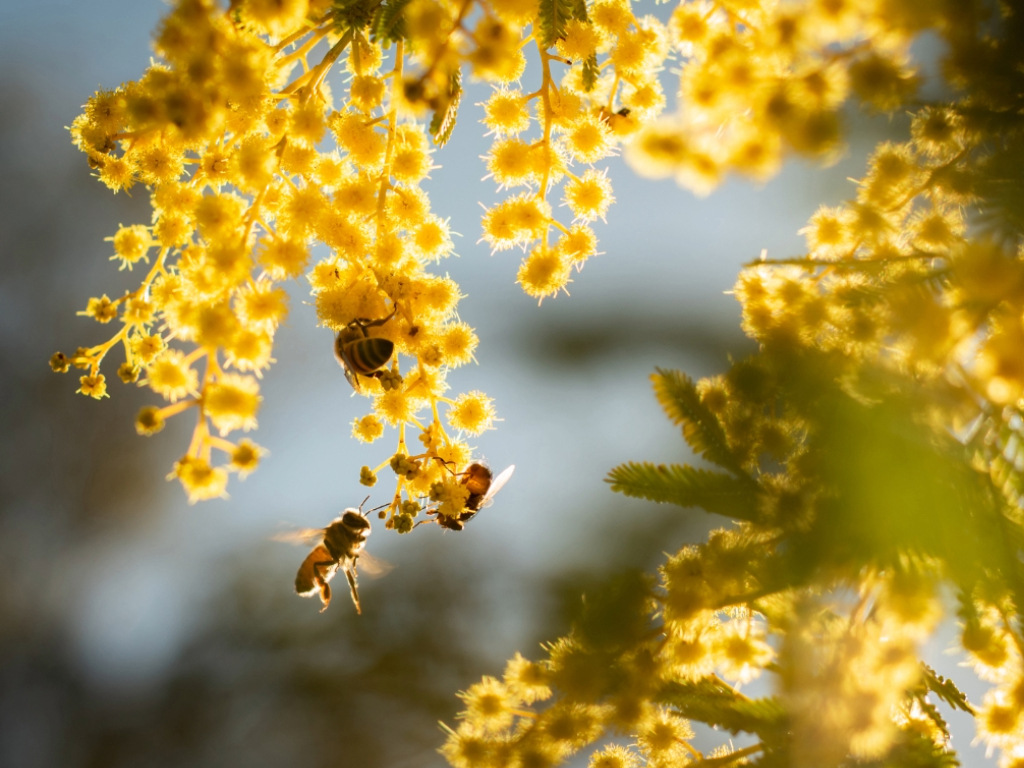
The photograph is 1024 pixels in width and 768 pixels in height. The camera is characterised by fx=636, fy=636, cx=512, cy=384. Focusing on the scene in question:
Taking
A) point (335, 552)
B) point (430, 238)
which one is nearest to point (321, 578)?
point (335, 552)

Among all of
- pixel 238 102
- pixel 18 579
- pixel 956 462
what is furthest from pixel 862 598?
pixel 18 579

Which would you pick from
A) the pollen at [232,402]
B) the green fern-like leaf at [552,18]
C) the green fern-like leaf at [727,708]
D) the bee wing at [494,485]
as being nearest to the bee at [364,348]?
the pollen at [232,402]

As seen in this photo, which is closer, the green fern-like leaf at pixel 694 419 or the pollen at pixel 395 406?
the green fern-like leaf at pixel 694 419

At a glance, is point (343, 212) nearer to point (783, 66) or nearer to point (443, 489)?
point (443, 489)

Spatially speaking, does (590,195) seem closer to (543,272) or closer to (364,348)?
(543,272)

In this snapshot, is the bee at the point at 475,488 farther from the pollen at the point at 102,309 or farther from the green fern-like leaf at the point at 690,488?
the pollen at the point at 102,309

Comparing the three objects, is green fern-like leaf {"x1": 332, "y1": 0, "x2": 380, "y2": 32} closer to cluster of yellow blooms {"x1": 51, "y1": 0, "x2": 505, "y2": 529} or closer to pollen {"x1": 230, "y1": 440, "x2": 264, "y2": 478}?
cluster of yellow blooms {"x1": 51, "y1": 0, "x2": 505, "y2": 529}
